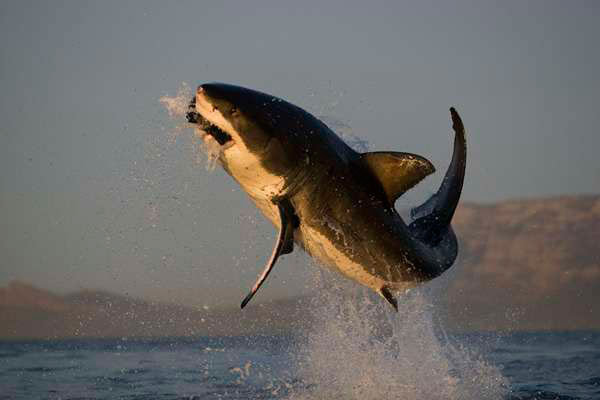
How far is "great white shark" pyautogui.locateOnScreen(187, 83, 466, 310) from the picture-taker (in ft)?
22.3

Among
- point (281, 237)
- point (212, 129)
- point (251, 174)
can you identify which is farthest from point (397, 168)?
point (212, 129)

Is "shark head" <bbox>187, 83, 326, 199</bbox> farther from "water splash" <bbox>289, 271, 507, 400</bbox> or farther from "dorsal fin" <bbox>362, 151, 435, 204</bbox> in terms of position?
"water splash" <bbox>289, 271, 507, 400</bbox>

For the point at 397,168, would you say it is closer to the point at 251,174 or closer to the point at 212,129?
the point at 251,174

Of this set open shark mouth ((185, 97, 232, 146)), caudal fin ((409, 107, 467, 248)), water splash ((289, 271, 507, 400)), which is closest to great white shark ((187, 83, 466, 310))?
open shark mouth ((185, 97, 232, 146))

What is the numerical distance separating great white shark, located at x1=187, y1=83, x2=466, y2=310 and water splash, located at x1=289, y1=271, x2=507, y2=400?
1937 millimetres

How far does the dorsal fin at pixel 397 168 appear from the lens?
7805 mm

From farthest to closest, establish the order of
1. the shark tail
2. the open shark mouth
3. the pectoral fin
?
the shark tail < the pectoral fin < the open shark mouth

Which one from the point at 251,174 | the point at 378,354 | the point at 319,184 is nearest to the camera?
the point at 251,174

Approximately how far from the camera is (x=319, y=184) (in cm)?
745

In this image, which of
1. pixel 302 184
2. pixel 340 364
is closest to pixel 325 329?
pixel 340 364

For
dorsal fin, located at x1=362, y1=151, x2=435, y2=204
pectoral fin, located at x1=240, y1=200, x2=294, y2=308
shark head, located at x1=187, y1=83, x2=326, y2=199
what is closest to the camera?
shark head, located at x1=187, y1=83, x2=326, y2=199

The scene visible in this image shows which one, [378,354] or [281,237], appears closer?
[281,237]

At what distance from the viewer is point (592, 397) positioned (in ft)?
44.3

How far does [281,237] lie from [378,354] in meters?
5.31
